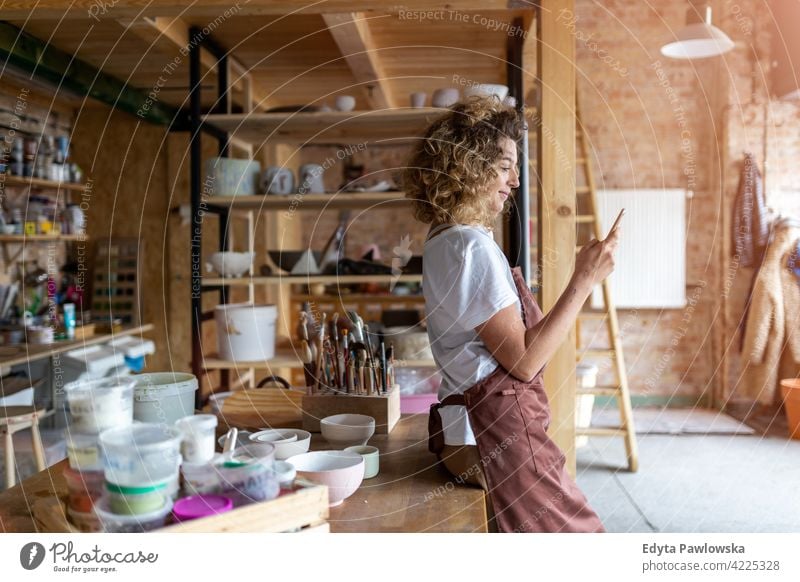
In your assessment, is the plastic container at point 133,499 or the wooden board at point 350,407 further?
the wooden board at point 350,407

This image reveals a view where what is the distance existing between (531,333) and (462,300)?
14cm

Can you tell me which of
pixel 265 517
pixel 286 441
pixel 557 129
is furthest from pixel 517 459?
pixel 557 129

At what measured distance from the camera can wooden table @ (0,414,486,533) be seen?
99 cm

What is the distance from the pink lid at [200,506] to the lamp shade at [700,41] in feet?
8.54

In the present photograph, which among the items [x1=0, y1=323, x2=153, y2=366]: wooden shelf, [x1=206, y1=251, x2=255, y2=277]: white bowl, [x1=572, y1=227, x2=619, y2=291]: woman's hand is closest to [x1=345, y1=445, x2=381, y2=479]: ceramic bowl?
[x1=572, y1=227, x2=619, y2=291]: woman's hand

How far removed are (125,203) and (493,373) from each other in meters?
4.21

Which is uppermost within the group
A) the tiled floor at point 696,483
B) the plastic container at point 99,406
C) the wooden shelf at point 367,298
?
the plastic container at point 99,406

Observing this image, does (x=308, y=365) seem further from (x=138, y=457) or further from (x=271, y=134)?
(x=271, y=134)

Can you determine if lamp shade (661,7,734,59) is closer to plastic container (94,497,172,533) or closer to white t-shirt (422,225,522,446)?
white t-shirt (422,225,522,446)

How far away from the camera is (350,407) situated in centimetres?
139

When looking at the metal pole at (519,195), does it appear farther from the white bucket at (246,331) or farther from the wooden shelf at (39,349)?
the wooden shelf at (39,349)

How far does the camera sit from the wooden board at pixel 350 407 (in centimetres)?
138

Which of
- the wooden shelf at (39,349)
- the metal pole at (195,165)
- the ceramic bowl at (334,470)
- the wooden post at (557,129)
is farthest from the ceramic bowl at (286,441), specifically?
the wooden shelf at (39,349)
